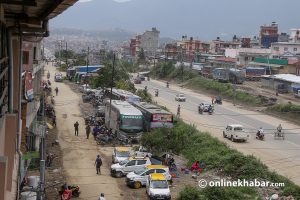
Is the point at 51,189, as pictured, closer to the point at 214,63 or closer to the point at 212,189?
the point at 212,189

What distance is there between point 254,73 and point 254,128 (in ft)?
137

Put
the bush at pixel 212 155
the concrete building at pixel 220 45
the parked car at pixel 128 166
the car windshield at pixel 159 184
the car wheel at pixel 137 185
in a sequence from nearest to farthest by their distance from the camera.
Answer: the car windshield at pixel 159 184 → the bush at pixel 212 155 → the car wheel at pixel 137 185 → the parked car at pixel 128 166 → the concrete building at pixel 220 45

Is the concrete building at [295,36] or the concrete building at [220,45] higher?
the concrete building at [295,36]

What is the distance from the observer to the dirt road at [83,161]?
20875 mm

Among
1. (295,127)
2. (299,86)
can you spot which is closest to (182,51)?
(299,86)

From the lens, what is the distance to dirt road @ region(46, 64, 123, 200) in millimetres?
20875

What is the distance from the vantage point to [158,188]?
19.5 metres

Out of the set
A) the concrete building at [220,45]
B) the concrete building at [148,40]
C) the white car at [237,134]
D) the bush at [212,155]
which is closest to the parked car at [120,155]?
the bush at [212,155]

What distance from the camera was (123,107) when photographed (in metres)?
33.2

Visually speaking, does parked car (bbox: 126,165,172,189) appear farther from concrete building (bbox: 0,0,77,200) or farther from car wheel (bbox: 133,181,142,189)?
concrete building (bbox: 0,0,77,200)

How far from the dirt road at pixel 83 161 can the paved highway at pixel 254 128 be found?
340 inches

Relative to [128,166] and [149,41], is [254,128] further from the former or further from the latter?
[149,41]

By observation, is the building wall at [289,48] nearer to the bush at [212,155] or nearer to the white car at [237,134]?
the white car at [237,134]

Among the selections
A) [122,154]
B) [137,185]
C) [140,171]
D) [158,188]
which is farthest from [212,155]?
[158,188]
